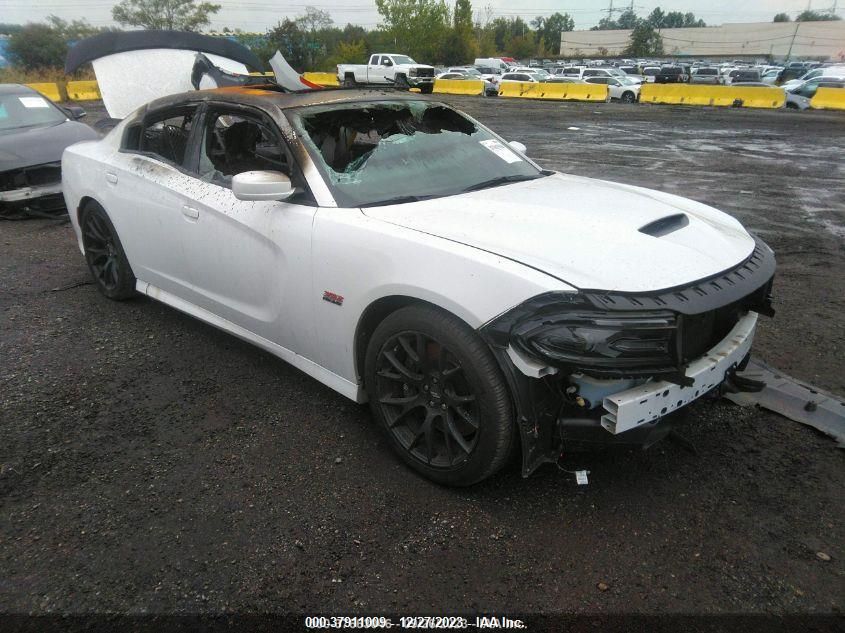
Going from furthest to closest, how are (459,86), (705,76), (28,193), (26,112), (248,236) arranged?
(705,76)
(459,86)
(26,112)
(28,193)
(248,236)

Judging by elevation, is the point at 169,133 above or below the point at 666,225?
above

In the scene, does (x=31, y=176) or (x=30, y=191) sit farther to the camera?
(x=31, y=176)

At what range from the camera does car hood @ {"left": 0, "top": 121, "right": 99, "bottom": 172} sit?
716 cm

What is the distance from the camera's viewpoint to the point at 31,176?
7332 mm

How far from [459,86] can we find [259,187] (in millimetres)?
30873

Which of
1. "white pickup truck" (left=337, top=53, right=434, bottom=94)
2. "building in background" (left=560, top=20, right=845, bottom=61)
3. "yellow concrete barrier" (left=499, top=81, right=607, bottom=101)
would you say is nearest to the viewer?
"yellow concrete barrier" (left=499, top=81, right=607, bottom=101)

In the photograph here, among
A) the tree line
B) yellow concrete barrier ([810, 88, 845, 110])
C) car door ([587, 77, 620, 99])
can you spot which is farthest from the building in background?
yellow concrete barrier ([810, 88, 845, 110])

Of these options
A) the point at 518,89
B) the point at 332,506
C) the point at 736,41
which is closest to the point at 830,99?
the point at 518,89

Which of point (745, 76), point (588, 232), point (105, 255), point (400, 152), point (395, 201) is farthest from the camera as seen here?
point (745, 76)

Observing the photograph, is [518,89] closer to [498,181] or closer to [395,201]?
[498,181]

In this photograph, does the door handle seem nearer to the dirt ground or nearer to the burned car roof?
the burned car roof

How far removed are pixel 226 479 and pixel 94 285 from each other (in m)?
3.24

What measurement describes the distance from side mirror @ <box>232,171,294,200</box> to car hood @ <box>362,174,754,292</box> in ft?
1.44

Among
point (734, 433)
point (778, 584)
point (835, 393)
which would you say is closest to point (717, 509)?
point (778, 584)
